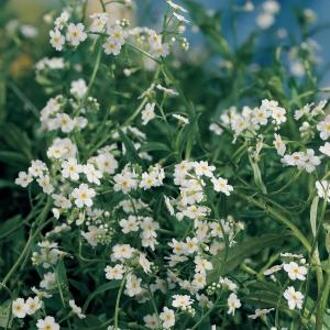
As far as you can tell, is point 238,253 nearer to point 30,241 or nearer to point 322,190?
point 322,190

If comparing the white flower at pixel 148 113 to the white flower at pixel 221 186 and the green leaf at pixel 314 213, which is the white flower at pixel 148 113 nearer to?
the white flower at pixel 221 186

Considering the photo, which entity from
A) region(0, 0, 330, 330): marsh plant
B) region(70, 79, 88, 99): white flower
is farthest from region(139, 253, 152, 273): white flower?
region(70, 79, 88, 99): white flower

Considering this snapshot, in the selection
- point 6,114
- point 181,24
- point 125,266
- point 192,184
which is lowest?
point 6,114

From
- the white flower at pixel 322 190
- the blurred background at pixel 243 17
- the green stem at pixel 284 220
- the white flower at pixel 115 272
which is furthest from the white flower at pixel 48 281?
the blurred background at pixel 243 17

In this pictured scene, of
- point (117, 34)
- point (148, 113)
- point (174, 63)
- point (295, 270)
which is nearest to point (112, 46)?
point (117, 34)

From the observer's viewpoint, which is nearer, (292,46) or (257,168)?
(257,168)

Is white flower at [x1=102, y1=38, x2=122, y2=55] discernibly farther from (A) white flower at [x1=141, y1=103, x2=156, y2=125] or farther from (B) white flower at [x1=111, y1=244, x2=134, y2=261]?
(B) white flower at [x1=111, y1=244, x2=134, y2=261]

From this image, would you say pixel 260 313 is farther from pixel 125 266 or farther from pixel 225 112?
pixel 225 112

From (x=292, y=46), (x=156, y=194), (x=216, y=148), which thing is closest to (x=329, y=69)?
(x=292, y=46)
